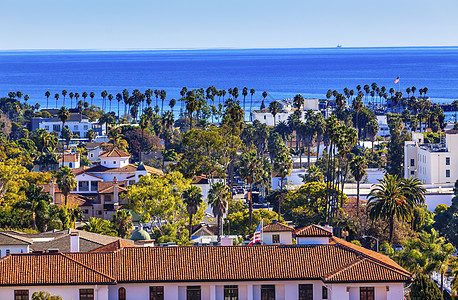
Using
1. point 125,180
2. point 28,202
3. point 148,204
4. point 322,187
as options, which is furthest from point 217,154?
point 28,202

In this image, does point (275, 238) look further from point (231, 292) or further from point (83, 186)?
point (83, 186)

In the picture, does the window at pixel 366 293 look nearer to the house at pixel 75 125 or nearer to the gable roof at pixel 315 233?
the gable roof at pixel 315 233

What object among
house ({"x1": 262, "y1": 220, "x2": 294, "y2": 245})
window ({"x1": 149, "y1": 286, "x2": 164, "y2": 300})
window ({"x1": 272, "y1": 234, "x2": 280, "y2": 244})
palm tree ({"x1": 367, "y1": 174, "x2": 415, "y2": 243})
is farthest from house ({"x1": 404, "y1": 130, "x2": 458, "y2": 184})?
window ({"x1": 149, "y1": 286, "x2": 164, "y2": 300})

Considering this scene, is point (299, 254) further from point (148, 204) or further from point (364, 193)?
point (364, 193)

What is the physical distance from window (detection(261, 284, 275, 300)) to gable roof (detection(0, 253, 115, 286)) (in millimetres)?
7257

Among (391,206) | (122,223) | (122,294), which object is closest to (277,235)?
(122,294)

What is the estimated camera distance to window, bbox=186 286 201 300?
46.8 metres

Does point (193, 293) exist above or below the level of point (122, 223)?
below

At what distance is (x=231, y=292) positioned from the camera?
154 feet

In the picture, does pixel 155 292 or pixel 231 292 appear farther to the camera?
pixel 231 292

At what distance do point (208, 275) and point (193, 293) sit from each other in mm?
1178

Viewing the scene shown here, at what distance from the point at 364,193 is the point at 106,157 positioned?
34.8 metres

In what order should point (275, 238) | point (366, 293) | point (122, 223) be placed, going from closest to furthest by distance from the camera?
point (366, 293) → point (275, 238) → point (122, 223)

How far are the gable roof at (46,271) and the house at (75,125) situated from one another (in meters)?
145
